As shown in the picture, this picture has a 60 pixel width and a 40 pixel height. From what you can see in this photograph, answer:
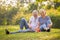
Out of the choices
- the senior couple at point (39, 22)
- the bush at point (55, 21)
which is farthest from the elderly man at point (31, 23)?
the bush at point (55, 21)

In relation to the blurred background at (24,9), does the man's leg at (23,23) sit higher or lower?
lower

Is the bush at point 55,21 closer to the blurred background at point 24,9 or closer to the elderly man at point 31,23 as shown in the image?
the blurred background at point 24,9

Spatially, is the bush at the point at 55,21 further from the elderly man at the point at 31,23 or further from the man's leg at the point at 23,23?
the man's leg at the point at 23,23

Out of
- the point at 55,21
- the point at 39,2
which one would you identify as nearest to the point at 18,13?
the point at 39,2

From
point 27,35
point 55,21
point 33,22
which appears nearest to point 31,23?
point 33,22

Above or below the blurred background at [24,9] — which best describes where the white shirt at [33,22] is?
below

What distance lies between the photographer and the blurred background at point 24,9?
2760 millimetres

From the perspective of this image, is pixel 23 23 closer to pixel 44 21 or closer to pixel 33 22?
pixel 33 22

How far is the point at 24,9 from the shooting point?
2.79 metres

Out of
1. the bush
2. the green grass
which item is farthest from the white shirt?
the bush

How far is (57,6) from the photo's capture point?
9.15 feet

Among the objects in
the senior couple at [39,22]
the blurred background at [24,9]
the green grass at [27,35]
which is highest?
the blurred background at [24,9]

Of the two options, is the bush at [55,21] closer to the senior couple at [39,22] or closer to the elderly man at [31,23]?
the senior couple at [39,22]

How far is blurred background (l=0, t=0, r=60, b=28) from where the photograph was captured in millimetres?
2760
